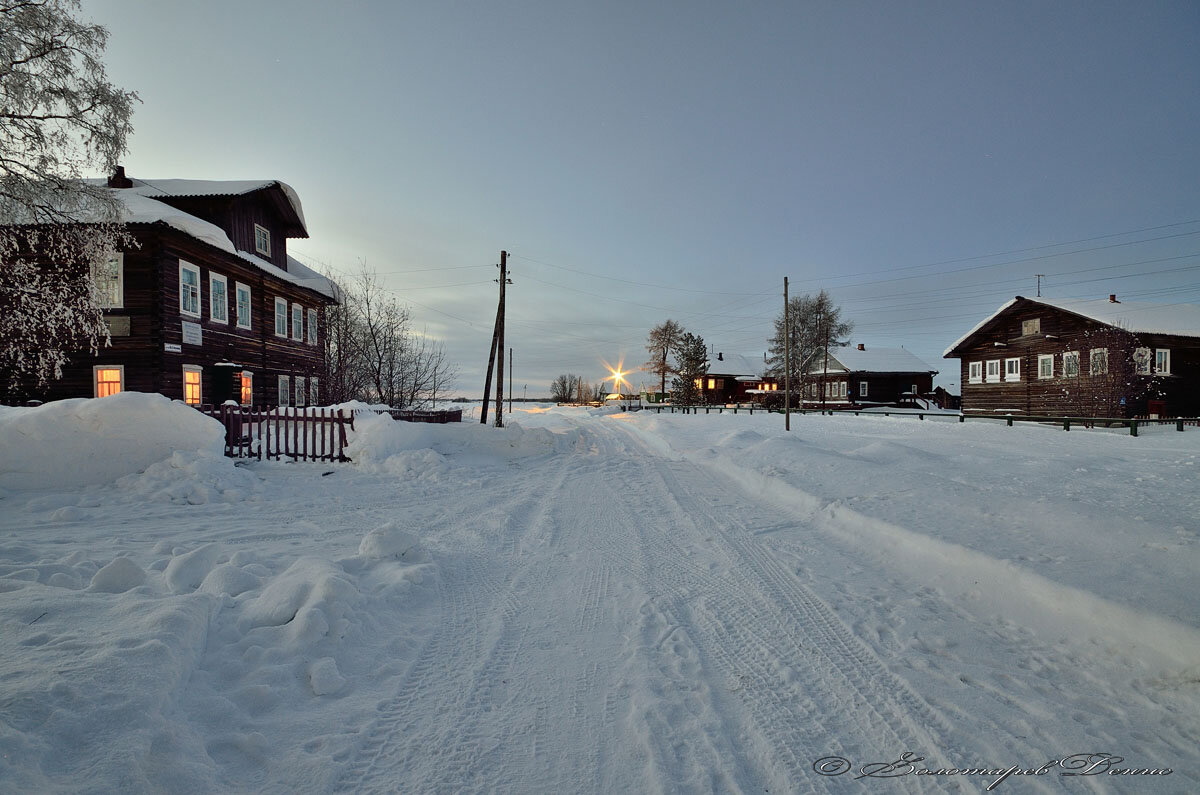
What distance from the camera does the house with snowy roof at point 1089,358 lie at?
2331 centimetres

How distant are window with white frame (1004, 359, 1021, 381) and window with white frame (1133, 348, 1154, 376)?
564cm

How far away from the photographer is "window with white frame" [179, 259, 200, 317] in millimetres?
16750

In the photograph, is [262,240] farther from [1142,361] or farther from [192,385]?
[1142,361]

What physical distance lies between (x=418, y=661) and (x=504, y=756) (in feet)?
3.84

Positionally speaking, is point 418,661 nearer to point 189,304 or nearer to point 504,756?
point 504,756

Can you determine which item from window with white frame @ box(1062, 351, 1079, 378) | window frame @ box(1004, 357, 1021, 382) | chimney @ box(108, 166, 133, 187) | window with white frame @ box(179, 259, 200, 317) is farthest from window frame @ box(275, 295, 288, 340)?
window frame @ box(1004, 357, 1021, 382)

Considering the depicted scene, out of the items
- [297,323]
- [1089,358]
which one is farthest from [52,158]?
[1089,358]

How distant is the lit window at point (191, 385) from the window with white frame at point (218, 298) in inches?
86.0

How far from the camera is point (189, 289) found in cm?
1720

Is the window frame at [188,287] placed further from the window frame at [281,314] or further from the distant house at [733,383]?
the distant house at [733,383]

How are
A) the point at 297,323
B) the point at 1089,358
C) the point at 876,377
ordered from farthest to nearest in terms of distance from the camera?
the point at 876,377, the point at 1089,358, the point at 297,323

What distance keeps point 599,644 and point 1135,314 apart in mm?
38997

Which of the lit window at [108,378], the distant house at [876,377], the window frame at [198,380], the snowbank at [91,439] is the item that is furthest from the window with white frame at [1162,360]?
the lit window at [108,378]

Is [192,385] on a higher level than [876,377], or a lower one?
lower
